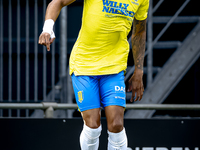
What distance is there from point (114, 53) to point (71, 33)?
405cm

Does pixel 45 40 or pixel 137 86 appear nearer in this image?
pixel 45 40

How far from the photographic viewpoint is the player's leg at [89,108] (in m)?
3.06

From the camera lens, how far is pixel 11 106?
A: 12.1ft

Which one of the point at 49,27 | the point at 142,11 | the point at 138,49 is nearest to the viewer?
the point at 49,27

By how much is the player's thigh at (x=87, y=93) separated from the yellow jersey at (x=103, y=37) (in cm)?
7

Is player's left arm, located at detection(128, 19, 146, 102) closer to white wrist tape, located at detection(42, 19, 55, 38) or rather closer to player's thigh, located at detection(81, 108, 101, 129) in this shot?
player's thigh, located at detection(81, 108, 101, 129)

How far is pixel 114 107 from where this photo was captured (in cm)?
302

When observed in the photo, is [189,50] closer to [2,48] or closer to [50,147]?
[50,147]

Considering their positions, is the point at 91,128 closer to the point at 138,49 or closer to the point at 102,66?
the point at 102,66

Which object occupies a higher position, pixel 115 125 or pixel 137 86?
pixel 137 86

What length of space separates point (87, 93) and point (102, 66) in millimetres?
273

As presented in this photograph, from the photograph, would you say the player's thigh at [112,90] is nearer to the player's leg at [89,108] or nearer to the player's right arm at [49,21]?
the player's leg at [89,108]

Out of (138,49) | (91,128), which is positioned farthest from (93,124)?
(138,49)

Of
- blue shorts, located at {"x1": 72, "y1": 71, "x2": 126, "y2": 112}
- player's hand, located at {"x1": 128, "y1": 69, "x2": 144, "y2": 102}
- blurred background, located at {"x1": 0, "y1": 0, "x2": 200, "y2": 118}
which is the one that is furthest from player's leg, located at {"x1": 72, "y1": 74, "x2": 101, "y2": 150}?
blurred background, located at {"x1": 0, "y1": 0, "x2": 200, "y2": 118}
